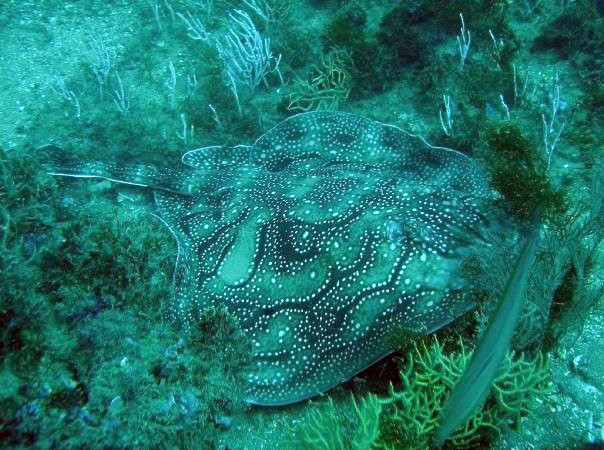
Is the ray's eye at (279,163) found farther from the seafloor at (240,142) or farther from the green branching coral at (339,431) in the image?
the green branching coral at (339,431)

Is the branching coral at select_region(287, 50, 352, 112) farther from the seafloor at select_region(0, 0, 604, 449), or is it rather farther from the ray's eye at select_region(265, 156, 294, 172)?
the ray's eye at select_region(265, 156, 294, 172)

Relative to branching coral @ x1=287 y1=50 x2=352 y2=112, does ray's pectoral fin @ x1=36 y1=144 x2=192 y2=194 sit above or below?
below

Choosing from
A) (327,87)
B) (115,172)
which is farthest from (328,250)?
(327,87)

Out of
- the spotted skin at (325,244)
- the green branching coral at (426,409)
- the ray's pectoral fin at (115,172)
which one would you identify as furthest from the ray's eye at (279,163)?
the green branching coral at (426,409)

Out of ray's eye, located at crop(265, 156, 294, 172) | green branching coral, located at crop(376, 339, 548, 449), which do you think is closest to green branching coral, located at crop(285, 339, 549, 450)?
green branching coral, located at crop(376, 339, 548, 449)

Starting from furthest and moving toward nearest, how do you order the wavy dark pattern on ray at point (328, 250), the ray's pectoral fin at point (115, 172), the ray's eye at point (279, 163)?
the ray's eye at point (279, 163)
the ray's pectoral fin at point (115, 172)
the wavy dark pattern on ray at point (328, 250)
